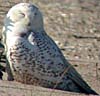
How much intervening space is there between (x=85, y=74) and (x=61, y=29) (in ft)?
11.4

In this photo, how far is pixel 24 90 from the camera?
20.8 ft

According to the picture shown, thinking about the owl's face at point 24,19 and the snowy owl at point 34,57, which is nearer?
the snowy owl at point 34,57

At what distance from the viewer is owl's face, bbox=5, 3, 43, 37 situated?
6730 millimetres

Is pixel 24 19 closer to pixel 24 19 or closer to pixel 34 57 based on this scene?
pixel 24 19

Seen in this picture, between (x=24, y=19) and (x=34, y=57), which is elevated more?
(x=24, y=19)

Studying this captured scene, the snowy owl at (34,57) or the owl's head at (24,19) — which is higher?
the owl's head at (24,19)

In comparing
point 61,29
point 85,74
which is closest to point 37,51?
point 85,74

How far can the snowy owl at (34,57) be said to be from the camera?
6609mm

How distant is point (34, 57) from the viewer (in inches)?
262

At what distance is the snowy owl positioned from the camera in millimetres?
6609

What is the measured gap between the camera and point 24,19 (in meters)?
6.74

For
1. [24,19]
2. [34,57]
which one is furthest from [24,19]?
[34,57]

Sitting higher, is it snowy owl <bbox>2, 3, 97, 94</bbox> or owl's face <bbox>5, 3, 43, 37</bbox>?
owl's face <bbox>5, 3, 43, 37</bbox>

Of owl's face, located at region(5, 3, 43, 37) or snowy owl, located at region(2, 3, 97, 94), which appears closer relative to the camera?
snowy owl, located at region(2, 3, 97, 94)
